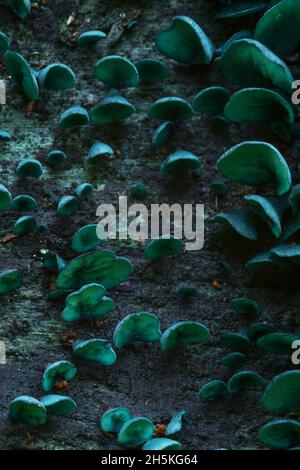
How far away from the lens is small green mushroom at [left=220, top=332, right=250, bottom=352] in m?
1.68

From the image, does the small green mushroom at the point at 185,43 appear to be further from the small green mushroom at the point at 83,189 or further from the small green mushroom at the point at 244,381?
the small green mushroom at the point at 244,381

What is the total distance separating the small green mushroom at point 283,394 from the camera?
4.74ft

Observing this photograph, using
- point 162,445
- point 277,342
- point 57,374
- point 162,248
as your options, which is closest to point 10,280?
point 57,374

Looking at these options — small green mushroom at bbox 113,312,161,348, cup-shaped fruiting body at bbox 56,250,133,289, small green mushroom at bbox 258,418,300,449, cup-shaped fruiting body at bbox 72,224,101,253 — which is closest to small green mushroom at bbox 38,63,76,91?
cup-shaped fruiting body at bbox 72,224,101,253

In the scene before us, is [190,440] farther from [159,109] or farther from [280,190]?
[159,109]

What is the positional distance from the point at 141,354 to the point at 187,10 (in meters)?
1.17

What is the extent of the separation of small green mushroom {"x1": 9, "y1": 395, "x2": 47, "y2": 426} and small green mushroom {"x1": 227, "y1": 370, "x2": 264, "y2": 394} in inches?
18.4

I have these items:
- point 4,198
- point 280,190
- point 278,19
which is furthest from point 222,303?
point 278,19

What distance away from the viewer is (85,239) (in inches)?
70.9

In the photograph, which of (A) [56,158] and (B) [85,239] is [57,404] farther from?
(A) [56,158]

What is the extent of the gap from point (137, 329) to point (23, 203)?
51 cm

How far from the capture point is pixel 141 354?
5.74 ft

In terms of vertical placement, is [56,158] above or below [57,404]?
above

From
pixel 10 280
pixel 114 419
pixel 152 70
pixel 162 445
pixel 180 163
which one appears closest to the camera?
pixel 162 445
